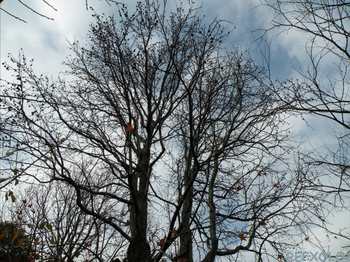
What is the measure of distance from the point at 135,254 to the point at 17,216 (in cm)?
645

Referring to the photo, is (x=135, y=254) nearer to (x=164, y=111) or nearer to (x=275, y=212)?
(x=275, y=212)

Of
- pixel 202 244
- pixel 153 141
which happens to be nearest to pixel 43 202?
pixel 153 141

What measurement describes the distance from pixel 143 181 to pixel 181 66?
233 centimetres

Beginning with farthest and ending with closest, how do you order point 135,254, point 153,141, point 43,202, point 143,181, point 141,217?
1. point 43,202
2. point 153,141
3. point 143,181
4. point 141,217
5. point 135,254

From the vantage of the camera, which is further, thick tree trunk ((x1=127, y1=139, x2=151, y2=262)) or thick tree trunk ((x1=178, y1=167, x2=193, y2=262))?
thick tree trunk ((x1=127, y1=139, x2=151, y2=262))

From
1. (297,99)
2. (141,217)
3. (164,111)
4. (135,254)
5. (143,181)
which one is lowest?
(135,254)

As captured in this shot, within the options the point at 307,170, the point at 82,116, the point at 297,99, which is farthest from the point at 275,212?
the point at 82,116

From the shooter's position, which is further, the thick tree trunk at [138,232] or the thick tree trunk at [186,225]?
the thick tree trunk at [138,232]

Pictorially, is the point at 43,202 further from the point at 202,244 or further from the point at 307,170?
the point at 307,170

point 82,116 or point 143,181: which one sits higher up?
point 82,116

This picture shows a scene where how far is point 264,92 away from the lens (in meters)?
3.75

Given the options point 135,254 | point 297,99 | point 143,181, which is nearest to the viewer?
point 297,99

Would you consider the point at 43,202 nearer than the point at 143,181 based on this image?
No

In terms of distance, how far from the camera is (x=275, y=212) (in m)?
4.27
